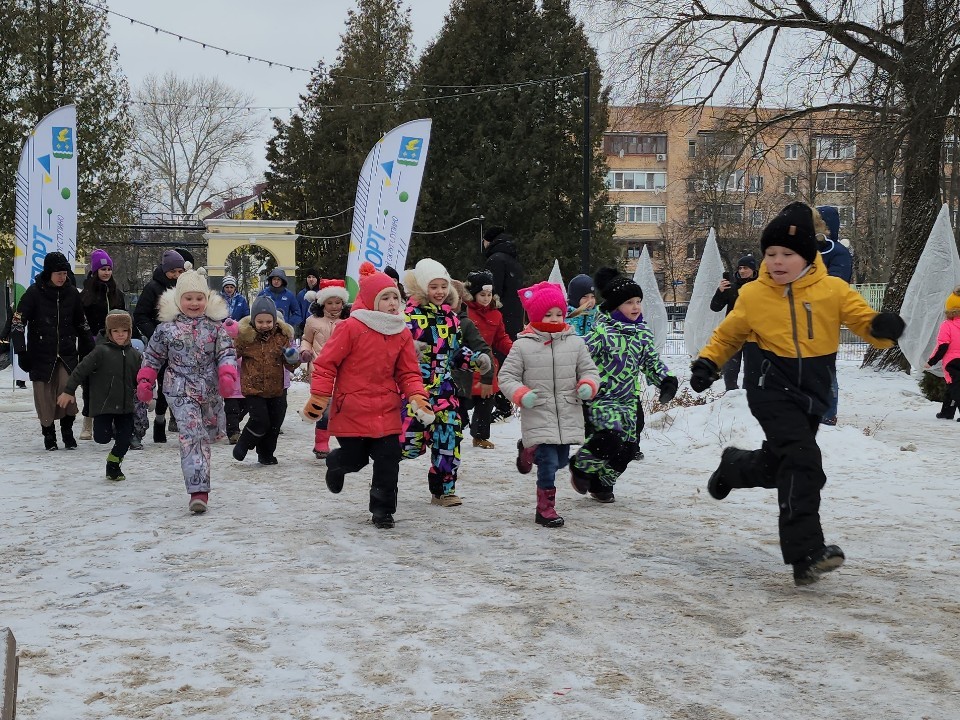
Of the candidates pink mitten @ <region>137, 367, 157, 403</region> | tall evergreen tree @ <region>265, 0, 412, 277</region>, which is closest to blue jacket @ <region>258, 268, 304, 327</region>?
pink mitten @ <region>137, 367, 157, 403</region>

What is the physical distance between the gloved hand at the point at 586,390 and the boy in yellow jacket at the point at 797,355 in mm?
1356

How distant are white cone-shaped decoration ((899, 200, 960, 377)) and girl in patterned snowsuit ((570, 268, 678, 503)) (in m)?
10.6

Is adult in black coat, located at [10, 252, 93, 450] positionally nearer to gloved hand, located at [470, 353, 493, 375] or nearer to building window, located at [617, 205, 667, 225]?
gloved hand, located at [470, 353, 493, 375]

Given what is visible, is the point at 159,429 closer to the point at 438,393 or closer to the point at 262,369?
the point at 262,369

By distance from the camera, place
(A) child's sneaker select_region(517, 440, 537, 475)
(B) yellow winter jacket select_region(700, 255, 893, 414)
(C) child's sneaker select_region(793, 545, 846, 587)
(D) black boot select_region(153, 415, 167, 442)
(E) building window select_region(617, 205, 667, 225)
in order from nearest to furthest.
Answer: (C) child's sneaker select_region(793, 545, 846, 587) < (B) yellow winter jacket select_region(700, 255, 893, 414) < (A) child's sneaker select_region(517, 440, 537, 475) < (D) black boot select_region(153, 415, 167, 442) < (E) building window select_region(617, 205, 667, 225)

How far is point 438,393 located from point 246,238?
1228 inches

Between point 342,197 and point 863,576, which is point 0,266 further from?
point 863,576

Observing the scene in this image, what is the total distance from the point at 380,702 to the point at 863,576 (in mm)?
2983

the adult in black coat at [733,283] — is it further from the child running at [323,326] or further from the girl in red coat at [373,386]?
the girl in red coat at [373,386]

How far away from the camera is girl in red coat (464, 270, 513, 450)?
11.3 m

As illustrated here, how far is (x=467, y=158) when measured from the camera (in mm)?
42125

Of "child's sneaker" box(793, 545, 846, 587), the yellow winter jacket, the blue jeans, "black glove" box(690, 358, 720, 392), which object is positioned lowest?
"child's sneaker" box(793, 545, 846, 587)

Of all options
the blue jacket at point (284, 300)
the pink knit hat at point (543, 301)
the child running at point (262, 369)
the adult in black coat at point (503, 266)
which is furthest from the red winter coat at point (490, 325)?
the pink knit hat at point (543, 301)

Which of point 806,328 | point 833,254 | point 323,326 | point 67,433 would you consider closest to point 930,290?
point 833,254
